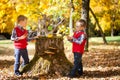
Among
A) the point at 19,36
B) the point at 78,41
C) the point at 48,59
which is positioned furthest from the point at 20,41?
the point at 78,41

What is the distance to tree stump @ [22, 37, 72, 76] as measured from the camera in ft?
33.5

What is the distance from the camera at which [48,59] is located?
10.4 metres

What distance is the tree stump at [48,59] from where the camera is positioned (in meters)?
10.2

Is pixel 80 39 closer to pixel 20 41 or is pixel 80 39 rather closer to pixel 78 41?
pixel 78 41

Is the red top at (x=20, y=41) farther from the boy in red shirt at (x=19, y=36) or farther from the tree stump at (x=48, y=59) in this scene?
the tree stump at (x=48, y=59)

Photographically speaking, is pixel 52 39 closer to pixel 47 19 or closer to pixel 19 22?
pixel 19 22

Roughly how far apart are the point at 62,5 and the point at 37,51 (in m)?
12.9

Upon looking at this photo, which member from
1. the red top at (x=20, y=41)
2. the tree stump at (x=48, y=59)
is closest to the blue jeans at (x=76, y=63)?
the tree stump at (x=48, y=59)

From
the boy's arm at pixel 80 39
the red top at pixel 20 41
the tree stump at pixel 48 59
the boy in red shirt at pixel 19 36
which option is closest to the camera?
the boy's arm at pixel 80 39

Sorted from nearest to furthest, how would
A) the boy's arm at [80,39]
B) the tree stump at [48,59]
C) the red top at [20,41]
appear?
the boy's arm at [80,39] < the red top at [20,41] < the tree stump at [48,59]

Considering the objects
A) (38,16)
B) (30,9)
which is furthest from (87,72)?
(38,16)

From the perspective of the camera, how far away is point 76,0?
2172cm

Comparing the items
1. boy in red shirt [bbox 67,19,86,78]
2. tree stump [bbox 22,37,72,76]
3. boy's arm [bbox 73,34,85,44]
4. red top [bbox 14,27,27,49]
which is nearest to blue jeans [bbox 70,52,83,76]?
boy in red shirt [bbox 67,19,86,78]

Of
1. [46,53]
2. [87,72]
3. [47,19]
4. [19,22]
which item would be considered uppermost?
[19,22]
